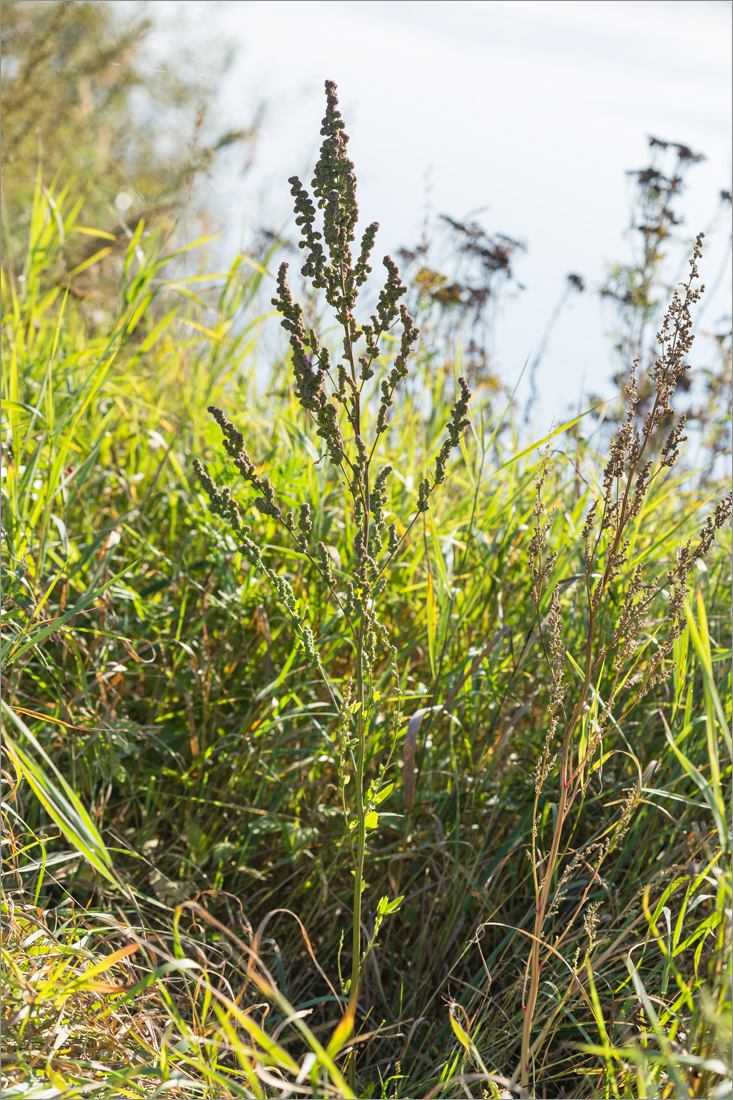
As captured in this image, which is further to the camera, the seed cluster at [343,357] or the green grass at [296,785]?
the green grass at [296,785]

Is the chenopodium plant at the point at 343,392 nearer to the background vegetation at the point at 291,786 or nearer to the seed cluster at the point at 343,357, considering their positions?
the seed cluster at the point at 343,357

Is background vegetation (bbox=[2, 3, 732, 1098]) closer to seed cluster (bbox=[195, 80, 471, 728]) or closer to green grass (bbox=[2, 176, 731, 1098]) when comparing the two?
green grass (bbox=[2, 176, 731, 1098])

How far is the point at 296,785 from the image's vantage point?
5.46ft

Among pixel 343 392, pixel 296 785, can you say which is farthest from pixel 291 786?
pixel 343 392

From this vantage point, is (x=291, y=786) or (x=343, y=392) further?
(x=291, y=786)

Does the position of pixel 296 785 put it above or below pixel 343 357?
below

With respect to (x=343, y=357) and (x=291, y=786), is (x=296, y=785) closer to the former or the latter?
(x=291, y=786)

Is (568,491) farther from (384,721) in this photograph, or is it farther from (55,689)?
(55,689)

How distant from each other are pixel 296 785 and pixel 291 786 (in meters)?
0.01

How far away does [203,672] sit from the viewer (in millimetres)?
1856

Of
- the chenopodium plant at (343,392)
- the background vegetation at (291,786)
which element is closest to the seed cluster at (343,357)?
the chenopodium plant at (343,392)

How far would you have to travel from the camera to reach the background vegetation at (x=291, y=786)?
1.23 meters

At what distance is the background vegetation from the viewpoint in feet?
4.03

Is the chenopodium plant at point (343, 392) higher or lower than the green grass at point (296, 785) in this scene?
higher
